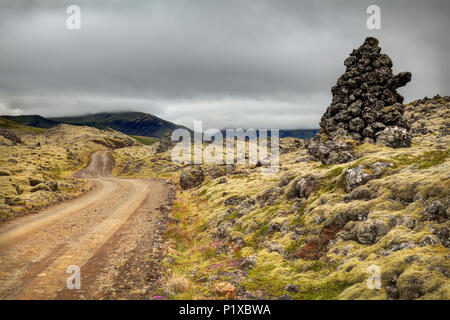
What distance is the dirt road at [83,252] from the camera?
1302 cm

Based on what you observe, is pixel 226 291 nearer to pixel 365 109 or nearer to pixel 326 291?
pixel 326 291

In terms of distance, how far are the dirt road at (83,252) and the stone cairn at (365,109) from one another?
79.6ft

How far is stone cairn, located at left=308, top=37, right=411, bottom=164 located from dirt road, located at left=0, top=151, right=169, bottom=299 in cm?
2426

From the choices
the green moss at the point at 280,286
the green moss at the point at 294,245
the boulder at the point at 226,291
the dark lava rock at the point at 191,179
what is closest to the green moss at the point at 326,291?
the green moss at the point at 280,286

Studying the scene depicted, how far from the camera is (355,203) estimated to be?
1680cm

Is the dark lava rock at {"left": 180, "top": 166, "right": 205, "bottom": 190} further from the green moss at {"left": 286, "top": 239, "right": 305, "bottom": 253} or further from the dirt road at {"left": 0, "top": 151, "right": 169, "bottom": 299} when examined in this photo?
the green moss at {"left": 286, "top": 239, "right": 305, "bottom": 253}

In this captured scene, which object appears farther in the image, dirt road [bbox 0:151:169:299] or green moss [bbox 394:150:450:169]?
green moss [bbox 394:150:450:169]

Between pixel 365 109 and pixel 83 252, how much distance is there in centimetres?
4041

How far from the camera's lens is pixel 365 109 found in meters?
35.9

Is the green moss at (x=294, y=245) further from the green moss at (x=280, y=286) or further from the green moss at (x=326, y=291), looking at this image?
the green moss at (x=326, y=291)

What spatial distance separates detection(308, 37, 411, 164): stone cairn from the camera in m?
31.5

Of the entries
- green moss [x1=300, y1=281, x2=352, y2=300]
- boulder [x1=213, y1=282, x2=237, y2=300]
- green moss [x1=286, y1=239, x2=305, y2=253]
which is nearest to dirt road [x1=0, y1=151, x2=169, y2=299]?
boulder [x1=213, y1=282, x2=237, y2=300]

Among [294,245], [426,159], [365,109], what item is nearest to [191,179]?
[365,109]
